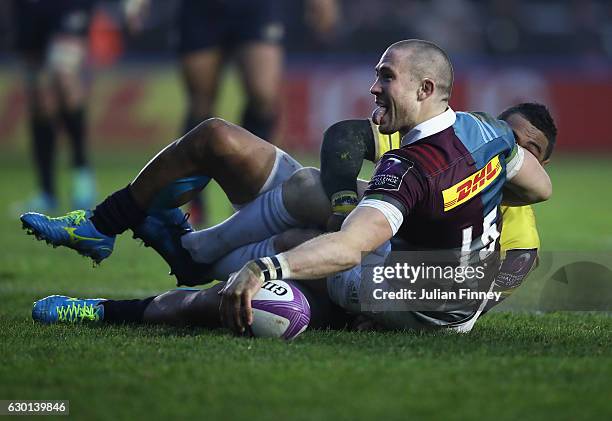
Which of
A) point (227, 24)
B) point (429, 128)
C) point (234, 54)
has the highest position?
point (227, 24)

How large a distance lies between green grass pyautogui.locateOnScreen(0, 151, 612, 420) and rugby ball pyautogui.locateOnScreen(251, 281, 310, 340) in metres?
0.06

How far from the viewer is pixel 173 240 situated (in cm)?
477

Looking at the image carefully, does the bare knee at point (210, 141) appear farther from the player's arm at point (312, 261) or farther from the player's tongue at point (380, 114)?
the player's arm at point (312, 261)

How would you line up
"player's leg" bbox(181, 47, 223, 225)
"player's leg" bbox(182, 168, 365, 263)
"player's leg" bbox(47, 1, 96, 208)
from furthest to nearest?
"player's leg" bbox(47, 1, 96, 208), "player's leg" bbox(181, 47, 223, 225), "player's leg" bbox(182, 168, 365, 263)

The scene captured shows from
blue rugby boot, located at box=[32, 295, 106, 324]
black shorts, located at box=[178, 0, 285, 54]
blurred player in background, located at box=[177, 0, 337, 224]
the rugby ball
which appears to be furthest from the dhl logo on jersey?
black shorts, located at box=[178, 0, 285, 54]

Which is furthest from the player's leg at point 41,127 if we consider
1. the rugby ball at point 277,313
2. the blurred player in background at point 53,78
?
the rugby ball at point 277,313

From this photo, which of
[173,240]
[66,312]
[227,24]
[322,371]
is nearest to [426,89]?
[322,371]

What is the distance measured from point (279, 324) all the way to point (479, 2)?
1536cm

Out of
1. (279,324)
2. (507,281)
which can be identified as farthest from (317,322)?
(507,281)

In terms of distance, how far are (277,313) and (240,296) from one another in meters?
0.32

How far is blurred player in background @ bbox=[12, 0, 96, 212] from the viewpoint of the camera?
9.62 m

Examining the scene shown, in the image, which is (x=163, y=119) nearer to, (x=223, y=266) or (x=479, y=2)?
(x=479, y=2)

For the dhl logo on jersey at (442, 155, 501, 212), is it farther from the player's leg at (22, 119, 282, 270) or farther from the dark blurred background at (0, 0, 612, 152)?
the dark blurred background at (0, 0, 612, 152)

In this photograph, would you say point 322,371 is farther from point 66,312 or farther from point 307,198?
point 66,312
